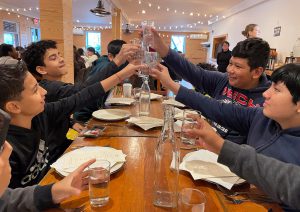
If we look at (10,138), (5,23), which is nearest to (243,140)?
(10,138)

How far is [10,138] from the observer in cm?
116

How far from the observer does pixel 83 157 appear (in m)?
1.10

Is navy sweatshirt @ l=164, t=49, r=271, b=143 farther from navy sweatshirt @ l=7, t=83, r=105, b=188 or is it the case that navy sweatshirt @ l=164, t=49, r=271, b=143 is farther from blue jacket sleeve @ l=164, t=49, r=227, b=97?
navy sweatshirt @ l=7, t=83, r=105, b=188

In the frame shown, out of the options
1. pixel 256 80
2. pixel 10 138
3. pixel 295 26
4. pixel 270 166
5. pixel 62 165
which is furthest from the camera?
pixel 295 26

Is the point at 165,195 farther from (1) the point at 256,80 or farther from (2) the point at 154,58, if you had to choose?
(1) the point at 256,80

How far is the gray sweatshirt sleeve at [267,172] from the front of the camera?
0.80 meters

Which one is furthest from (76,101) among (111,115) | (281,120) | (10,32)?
(10,32)

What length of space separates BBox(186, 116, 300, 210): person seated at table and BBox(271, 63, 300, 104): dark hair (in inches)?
13.4

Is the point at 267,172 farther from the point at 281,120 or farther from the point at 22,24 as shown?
the point at 22,24

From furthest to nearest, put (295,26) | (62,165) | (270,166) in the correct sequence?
(295,26) → (62,165) → (270,166)

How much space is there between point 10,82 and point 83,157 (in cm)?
49

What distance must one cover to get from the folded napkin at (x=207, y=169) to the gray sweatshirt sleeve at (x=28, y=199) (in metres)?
0.53

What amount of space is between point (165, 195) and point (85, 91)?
104 cm

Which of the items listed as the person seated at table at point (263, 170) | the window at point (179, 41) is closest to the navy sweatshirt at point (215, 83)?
the person seated at table at point (263, 170)
